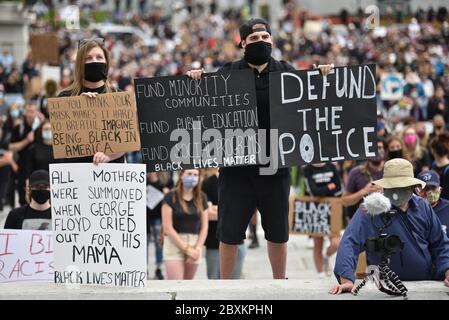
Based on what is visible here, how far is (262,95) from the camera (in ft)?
25.3

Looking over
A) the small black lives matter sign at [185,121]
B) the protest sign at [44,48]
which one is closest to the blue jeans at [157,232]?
the small black lives matter sign at [185,121]

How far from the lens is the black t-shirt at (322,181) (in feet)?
39.3

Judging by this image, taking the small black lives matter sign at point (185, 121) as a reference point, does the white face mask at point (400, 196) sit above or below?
below

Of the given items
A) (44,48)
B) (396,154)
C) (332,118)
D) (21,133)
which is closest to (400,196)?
(332,118)

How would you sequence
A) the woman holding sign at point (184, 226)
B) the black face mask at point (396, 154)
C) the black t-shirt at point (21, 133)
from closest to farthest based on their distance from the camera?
1. the woman holding sign at point (184, 226)
2. the black face mask at point (396, 154)
3. the black t-shirt at point (21, 133)

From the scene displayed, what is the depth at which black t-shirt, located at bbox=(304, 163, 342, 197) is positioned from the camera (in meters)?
12.0

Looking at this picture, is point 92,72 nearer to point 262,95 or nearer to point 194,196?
point 262,95

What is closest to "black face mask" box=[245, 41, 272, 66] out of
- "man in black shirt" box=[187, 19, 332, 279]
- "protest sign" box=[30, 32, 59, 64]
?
"man in black shirt" box=[187, 19, 332, 279]

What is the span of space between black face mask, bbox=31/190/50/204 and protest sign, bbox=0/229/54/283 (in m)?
0.70

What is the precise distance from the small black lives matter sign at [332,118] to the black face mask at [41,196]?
2.23 meters

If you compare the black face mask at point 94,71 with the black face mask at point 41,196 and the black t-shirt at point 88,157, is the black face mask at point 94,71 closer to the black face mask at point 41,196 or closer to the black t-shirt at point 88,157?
the black t-shirt at point 88,157

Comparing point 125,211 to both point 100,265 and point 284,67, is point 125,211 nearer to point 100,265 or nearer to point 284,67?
point 100,265

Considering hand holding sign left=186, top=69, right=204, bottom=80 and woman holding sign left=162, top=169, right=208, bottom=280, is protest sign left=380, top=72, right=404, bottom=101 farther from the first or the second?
hand holding sign left=186, top=69, right=204, bottom=80

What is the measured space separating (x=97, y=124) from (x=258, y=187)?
3.88ft
